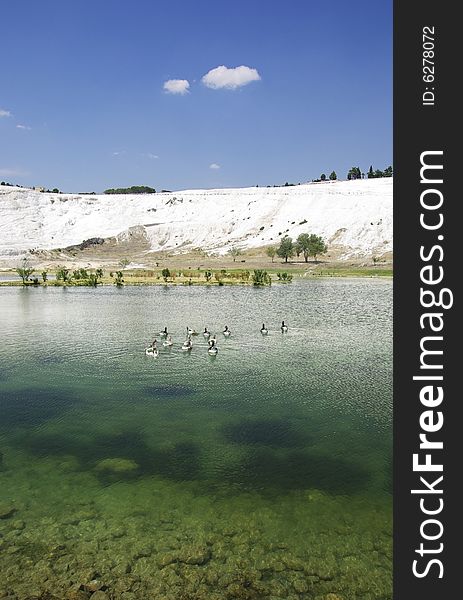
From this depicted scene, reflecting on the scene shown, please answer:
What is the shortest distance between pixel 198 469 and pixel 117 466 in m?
3.45

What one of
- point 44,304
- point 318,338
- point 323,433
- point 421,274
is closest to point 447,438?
point 421,274

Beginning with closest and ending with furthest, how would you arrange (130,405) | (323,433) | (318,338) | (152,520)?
(152,520), (323,433), (130,405), (318,338)

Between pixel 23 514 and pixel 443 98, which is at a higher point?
pixel 443 98

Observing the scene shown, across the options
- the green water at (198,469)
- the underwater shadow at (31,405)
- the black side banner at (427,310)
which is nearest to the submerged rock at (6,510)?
the green water at (198,469)

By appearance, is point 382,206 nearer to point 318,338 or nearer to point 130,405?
point 318,338

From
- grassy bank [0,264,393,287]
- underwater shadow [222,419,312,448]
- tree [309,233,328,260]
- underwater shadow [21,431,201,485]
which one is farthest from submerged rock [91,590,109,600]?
tree [309,233,328,260]

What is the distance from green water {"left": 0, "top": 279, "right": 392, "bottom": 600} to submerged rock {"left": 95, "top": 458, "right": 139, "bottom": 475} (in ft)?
0.27

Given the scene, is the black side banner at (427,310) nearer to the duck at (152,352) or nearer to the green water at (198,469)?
the green water at (198,469)

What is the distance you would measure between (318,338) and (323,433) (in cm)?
2294

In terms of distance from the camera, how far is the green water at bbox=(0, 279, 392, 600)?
14.0 metres

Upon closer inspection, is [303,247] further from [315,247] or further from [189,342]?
[189,342]

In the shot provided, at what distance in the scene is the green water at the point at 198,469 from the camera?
14.0 meters

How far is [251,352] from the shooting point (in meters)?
40.9

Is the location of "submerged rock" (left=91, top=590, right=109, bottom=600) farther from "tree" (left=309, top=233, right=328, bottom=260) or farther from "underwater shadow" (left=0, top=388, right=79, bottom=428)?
"tree" (left=309, top=233, right=328, bottom=260)
